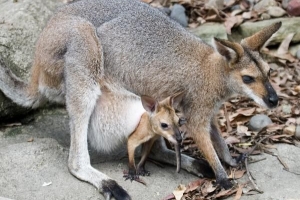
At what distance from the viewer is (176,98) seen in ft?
19.2

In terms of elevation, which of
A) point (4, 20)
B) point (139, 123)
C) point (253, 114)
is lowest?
point (253, 114)

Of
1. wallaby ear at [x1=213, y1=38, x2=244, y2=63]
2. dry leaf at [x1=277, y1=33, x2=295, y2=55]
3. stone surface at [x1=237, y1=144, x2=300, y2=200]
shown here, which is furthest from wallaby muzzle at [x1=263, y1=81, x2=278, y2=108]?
dry leaf at [x1=277, y1=33, x2=295, y2=55]

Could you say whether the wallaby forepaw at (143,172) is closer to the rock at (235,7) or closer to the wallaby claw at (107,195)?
the wallaby claw at (107,195)

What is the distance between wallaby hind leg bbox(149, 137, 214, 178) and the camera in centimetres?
607

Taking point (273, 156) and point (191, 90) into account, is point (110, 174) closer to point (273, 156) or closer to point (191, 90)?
point (191, 90)

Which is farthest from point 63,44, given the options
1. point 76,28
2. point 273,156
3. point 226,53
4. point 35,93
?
point 273,156

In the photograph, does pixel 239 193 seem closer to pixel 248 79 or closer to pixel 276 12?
pixel 248 79

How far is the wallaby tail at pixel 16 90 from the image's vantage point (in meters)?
6.30

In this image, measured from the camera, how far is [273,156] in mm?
6355

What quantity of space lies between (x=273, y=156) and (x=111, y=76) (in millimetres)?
1814

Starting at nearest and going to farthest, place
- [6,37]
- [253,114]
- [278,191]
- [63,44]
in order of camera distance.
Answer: [278,191], [63,44], [6,37], [253,114]

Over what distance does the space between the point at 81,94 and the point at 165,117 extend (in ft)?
2.78

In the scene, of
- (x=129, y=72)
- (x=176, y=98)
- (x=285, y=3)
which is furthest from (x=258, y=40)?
(x=285, y=3)

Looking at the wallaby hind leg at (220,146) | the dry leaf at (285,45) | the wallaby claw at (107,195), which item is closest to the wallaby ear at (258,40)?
the wallaby hind leg at (220,146)
